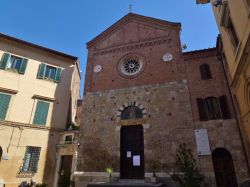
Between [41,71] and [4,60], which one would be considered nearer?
[4,60]

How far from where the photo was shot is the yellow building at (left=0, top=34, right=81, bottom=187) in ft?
40.2

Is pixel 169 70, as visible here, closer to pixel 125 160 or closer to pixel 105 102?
pixel 105 102

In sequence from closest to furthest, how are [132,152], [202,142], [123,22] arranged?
[202,142] < [132,152] < [123,22]

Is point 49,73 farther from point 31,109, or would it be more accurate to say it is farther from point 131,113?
point 131,113

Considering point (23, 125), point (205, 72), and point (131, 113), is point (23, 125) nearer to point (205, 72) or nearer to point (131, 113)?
point (131, 113)

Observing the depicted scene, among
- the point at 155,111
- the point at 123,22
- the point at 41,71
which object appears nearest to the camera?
the point at 155,111

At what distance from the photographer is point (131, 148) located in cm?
1213

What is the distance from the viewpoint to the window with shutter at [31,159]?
1245 centimetres

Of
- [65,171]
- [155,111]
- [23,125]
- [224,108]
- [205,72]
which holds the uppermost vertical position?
[205,72]

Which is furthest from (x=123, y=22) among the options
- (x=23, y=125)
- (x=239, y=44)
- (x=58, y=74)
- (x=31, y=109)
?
(x=23, y=125)

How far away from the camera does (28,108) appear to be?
1353 centimetres

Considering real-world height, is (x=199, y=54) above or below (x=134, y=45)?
below

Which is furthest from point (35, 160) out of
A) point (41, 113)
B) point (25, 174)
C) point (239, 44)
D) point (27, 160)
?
point (239, 44)

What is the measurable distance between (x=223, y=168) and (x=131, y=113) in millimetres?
6109
